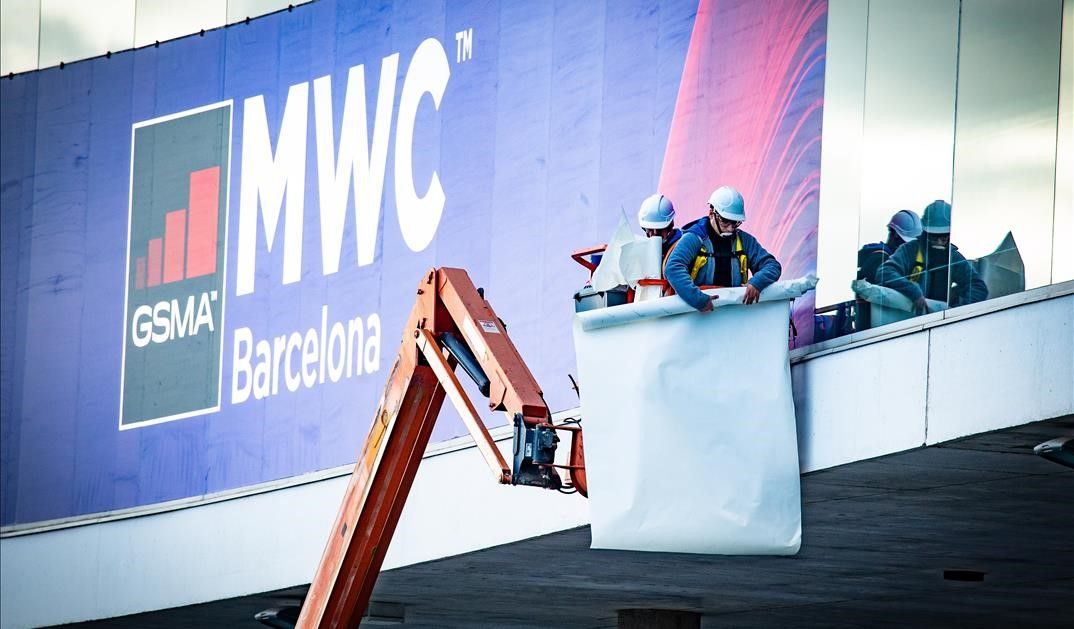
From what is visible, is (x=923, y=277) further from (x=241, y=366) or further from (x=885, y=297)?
(x=241, y=366)

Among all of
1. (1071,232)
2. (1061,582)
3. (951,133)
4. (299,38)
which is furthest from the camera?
(299,38)

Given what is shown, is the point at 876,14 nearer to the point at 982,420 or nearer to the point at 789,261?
the point at 789,261

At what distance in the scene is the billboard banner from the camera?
59.7ft

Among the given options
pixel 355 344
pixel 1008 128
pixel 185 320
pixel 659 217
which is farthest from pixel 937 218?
pixel 185 320

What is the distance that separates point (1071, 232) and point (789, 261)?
3.72 m

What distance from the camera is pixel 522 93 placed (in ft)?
67.8

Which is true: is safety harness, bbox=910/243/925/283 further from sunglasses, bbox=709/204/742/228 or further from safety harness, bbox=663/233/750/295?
sunglasses, bbox=709/204/742/228

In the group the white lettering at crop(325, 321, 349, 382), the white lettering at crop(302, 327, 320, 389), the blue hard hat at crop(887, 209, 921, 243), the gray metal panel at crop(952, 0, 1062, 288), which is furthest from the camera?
the white lettering at crop(302, 327, 320, 389)

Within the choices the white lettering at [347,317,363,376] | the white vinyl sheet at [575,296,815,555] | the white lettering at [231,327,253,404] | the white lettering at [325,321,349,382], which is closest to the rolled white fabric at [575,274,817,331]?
the white vinyl sheet at [575,296,815,555]

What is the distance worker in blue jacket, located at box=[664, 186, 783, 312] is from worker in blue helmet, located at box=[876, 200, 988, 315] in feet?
3.39

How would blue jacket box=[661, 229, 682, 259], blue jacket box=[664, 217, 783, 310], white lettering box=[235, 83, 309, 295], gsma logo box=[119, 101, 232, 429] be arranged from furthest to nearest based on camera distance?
gsma logo box=[119, 101, 232, 429], white lettering box=[235, 83, 309, 295], blue jacket box=[661, 229, 682, 259], blue jacket box=[664, 217, 783, 310]

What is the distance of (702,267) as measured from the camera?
1429 cm

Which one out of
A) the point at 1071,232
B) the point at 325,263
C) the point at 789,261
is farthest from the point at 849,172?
the point at 325,263

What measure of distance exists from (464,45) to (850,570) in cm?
738
